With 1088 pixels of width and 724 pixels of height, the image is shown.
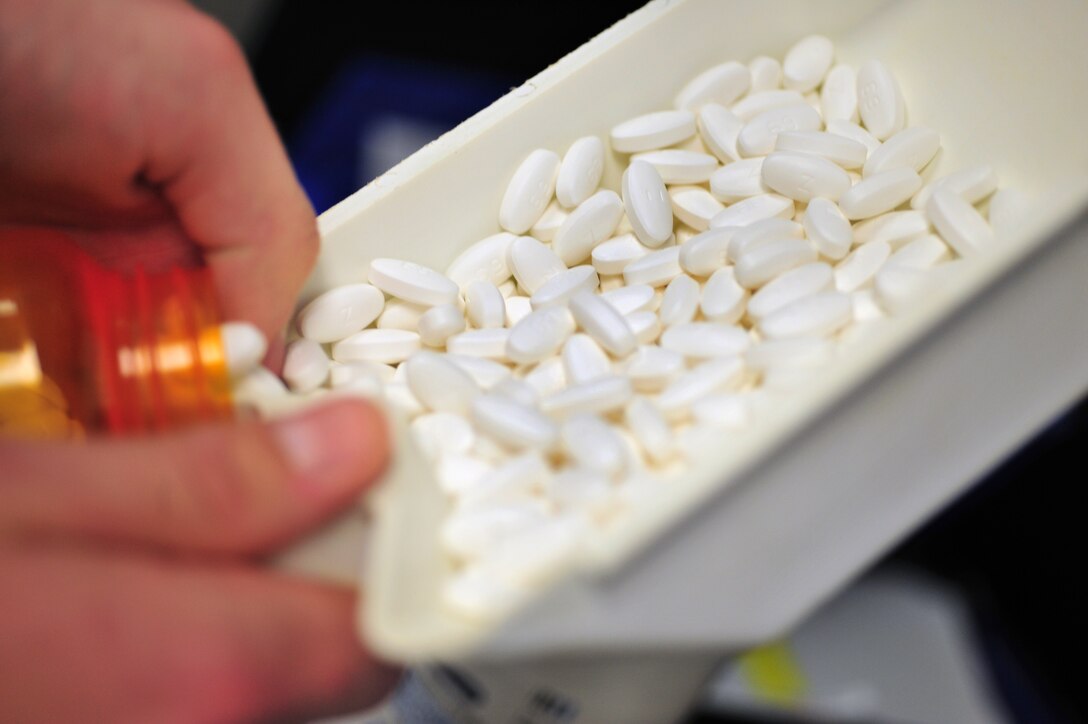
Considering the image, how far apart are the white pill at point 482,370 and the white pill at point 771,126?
199mm

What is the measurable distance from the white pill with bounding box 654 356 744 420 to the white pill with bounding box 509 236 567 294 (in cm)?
12

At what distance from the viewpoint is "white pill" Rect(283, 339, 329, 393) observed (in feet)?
1.68

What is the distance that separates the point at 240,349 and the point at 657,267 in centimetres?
22

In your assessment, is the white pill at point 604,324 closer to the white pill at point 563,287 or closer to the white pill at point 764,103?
the white pill at point 563,287

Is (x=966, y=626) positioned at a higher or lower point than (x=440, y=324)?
lower

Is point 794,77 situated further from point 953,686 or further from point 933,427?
point 953,686

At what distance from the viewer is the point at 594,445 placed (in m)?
0.42

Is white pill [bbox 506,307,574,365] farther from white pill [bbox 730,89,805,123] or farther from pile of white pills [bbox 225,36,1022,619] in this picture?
→ white pill [bbox 730,89,805,123]

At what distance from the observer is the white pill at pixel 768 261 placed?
489 mm

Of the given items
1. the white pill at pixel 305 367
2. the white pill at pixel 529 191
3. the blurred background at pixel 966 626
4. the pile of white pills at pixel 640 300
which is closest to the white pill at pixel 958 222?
the pile of white pills at pixel 640 300

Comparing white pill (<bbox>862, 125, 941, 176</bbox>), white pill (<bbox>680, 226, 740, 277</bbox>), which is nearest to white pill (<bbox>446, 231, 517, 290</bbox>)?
white pill (<bbox>680, 226, 740, 277</bbox>)

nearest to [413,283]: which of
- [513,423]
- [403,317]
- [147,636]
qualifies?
[403,317]

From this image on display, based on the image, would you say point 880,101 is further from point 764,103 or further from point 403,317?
point 403,317

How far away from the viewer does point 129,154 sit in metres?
0.54
